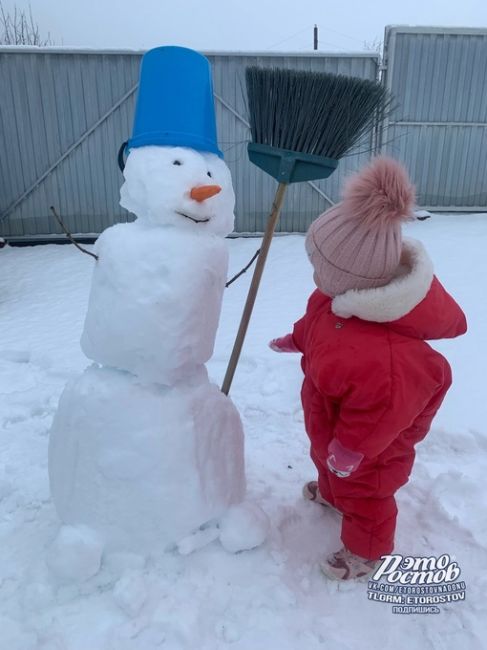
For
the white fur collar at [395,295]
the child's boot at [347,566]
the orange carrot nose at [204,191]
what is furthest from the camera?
the child's boot at [347,566]

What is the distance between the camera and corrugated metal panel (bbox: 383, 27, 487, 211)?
5516 mm

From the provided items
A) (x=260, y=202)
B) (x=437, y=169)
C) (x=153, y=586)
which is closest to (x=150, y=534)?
(x=153, y=586)

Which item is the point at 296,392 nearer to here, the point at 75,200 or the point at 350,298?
the point at 350,298

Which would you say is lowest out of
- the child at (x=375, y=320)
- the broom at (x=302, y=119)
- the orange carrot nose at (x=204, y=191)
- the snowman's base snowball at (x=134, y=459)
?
the snowman's base snowball at (x=134, y=459)

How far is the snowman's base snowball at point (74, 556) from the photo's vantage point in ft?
4.68

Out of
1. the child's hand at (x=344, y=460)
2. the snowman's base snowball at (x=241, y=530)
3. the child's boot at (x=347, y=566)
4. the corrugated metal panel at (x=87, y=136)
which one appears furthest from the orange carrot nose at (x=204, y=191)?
the corrugated metal panel at (x=87, y=136)

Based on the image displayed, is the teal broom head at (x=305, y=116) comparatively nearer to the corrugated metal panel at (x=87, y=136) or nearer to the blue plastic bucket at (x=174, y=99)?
the blue plastic bucket at (x=174, y=99)

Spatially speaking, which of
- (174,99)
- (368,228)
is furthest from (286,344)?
(174,99)

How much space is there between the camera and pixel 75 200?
582 cm

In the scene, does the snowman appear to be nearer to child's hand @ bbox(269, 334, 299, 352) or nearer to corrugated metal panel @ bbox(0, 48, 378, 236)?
child's hand @ bbox(269, 334, 299, 352)

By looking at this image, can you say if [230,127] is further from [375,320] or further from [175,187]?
[375,320]

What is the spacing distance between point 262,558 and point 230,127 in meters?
4.89

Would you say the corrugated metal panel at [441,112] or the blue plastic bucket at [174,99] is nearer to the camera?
the blue plastic bucket at [174,99]

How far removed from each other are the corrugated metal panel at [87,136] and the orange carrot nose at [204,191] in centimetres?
417
